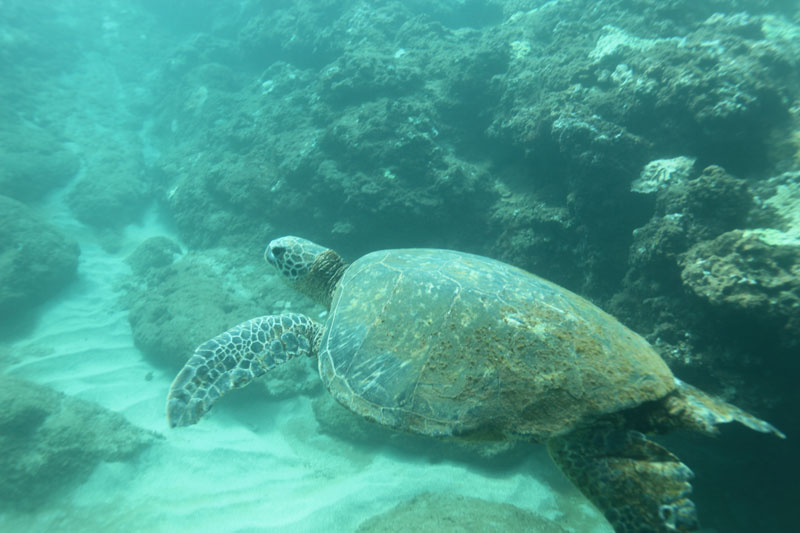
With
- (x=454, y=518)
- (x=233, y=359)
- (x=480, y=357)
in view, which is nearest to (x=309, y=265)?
(x=233, y=359)

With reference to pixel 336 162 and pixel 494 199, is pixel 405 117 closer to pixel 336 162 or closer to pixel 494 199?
pixel 336 162

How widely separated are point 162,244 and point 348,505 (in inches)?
385

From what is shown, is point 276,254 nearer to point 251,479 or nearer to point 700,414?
point 251,479

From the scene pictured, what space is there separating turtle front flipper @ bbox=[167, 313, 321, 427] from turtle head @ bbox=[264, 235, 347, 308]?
1.81 feet

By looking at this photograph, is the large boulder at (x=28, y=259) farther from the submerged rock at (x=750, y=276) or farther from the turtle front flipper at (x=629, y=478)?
the submerged rock at (x=750, y=276)

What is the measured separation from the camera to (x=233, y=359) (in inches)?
148

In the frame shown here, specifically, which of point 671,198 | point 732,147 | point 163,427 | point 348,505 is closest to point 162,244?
point 163,427

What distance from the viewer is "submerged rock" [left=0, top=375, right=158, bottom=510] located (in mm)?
4578

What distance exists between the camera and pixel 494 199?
6367 millimetres

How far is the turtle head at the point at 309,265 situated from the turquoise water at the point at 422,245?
5.67 feet

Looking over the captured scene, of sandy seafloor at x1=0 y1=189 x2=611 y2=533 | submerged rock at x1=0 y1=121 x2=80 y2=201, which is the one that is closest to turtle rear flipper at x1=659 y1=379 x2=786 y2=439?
sandy seafloor at x1=0 y1=189 x2=611 y2=533

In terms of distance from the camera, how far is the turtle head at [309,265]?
15.0 feet

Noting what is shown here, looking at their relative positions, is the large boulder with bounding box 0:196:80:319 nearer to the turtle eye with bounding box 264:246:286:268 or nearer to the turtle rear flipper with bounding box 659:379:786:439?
the turtle eye with bounding box 264:246:286:268

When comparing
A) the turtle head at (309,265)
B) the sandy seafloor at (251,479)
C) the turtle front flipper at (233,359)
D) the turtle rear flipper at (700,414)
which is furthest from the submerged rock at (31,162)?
the turtle rear flipper at (700,414)
